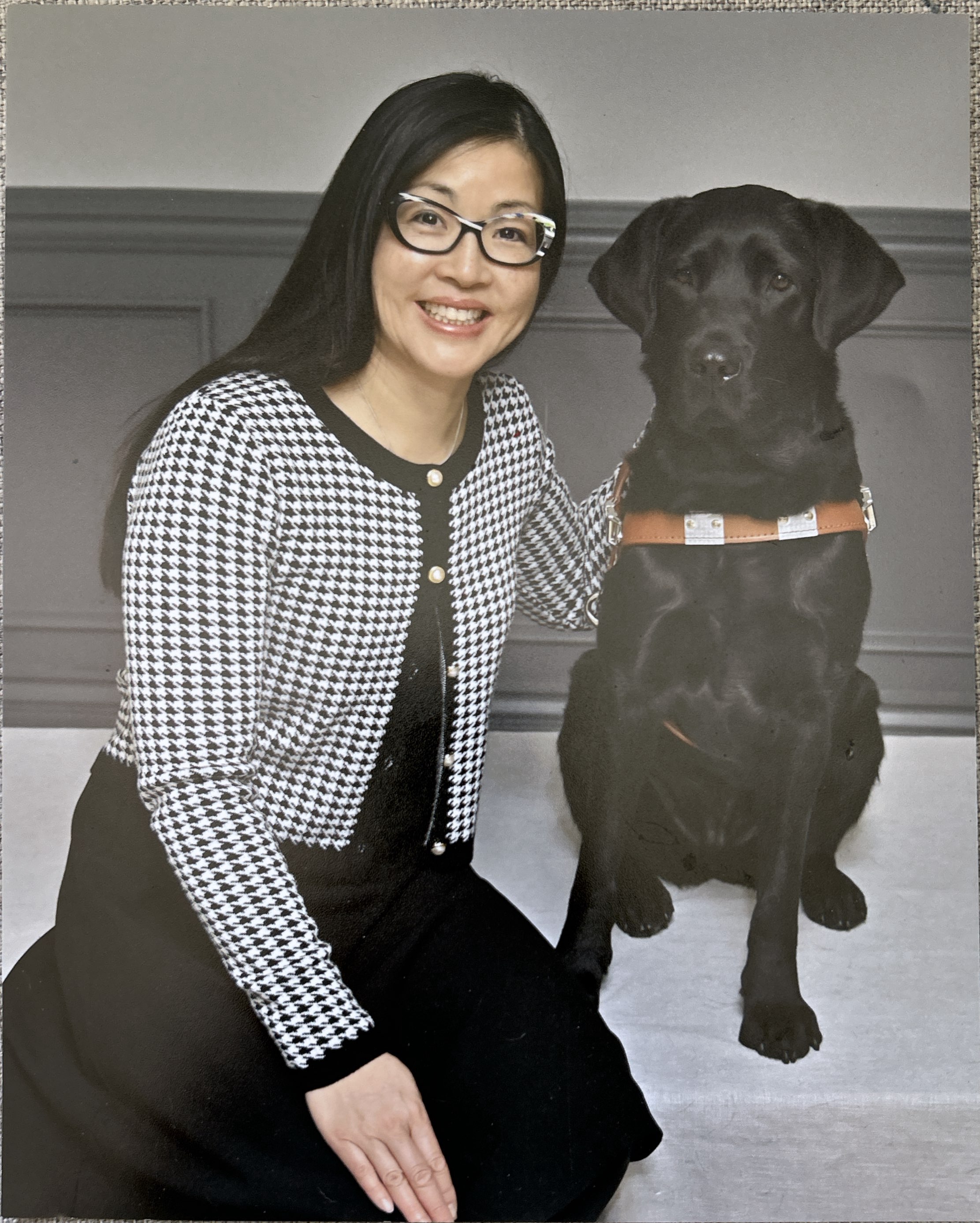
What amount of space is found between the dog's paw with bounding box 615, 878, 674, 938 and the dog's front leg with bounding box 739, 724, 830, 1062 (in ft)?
0.32

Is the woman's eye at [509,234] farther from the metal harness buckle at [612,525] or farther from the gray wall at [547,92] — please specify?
the metal harness buckle at [612,525]

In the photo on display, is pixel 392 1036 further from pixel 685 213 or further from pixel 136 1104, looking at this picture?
pixel 685 213

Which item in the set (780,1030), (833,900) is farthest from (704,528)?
(780,1030)

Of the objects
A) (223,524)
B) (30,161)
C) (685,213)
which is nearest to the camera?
(223,524)

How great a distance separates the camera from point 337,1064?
3.41 ft

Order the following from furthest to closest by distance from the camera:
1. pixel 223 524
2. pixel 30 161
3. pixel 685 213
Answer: pixel 30 161, pixel 685 213, pixel 223 524

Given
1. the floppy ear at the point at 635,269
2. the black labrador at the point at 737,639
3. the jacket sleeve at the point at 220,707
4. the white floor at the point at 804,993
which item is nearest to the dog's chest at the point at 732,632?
the black labrador at the point at 737,639

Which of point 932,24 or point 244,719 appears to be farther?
point 932,24

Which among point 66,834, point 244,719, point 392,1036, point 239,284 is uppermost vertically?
point 239,284

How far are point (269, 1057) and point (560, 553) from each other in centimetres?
63

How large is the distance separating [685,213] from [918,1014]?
948 millimetres

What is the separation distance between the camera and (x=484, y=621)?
3.78 feet

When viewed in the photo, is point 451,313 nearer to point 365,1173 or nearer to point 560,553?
point 560,553

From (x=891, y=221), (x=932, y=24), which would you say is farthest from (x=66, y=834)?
(x=932, y=24)
